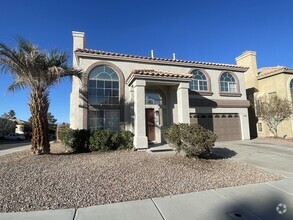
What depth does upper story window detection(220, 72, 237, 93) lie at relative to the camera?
54.2 feet

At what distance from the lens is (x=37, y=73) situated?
30.6ft

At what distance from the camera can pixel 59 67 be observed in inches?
371

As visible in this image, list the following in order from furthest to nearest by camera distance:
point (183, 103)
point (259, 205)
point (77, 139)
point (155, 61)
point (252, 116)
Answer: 1. point (252, 116)
2. point (155, 61)
3. point (183, 103)
4. point (77, 139)
5. point (259, 205)

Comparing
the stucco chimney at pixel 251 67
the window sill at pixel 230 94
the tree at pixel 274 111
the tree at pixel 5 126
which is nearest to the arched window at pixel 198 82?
the window sill at pixel 230 94

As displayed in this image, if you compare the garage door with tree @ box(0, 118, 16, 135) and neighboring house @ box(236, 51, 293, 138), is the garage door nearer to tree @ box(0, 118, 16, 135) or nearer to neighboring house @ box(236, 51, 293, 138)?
neighboring house @ box(236, 51, 293, 138)

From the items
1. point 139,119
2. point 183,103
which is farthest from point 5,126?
point 183,103

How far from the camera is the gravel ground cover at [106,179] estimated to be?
4410 millimetres

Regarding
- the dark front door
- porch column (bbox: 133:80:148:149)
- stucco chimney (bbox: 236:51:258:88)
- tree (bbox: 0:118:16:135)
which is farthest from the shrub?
tree (bbox: 0:118:16:135)

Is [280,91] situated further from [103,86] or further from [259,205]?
[259,205]

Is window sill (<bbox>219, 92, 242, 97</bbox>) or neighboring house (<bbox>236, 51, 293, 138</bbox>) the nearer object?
window sill (<bbox>219, 92, 242, 97</bbox>)

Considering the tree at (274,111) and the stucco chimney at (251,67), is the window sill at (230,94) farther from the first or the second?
the stucco chimney at (251,67)

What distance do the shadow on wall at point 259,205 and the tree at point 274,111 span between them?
1334 centimetres

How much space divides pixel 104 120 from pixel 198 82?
26.2 ft

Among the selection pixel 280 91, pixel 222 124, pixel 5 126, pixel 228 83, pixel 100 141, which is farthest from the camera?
pixel 5 126
